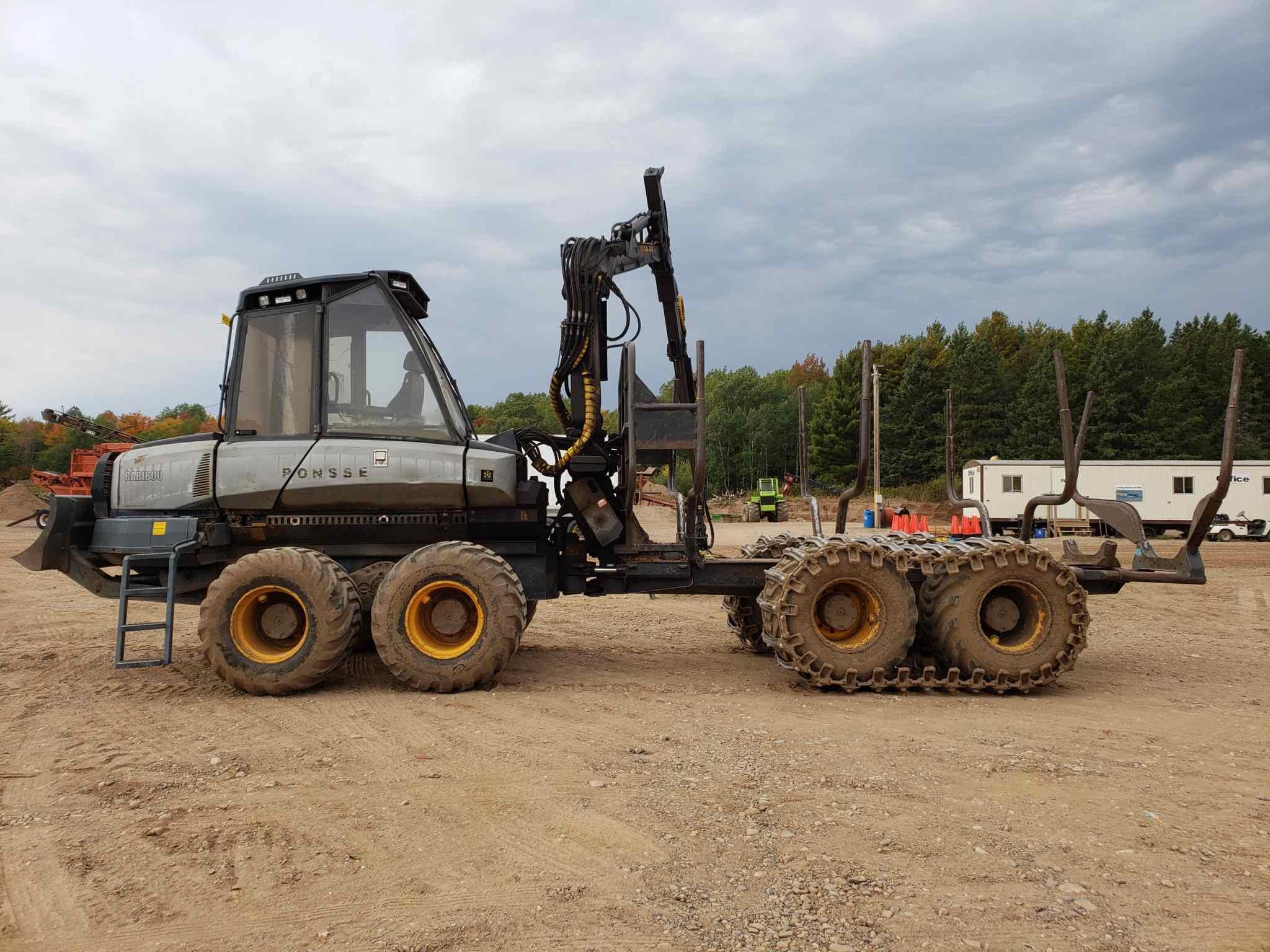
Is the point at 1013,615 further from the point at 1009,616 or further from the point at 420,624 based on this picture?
the point at 420,624

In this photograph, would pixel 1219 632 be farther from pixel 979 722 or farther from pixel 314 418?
pixel 314 418

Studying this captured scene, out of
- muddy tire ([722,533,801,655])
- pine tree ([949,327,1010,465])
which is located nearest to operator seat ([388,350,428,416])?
muddy tire ([722,533,801,655])

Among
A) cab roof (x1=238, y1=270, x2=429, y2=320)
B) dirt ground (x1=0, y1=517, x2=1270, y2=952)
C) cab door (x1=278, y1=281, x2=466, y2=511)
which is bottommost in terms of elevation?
dirt ground (x1=0, y1=517, x2=1270, y2=952)

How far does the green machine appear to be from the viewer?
42688 mm

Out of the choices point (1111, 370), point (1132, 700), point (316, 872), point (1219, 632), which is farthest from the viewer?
point (1111, 370)

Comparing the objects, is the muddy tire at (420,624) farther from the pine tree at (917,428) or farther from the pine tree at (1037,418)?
the pine tree at (917,428)

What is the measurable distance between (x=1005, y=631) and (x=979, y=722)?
1425mm

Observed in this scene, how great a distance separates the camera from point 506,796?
4543 mm

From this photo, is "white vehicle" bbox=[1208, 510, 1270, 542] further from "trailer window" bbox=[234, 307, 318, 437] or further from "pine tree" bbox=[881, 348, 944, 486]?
"trailer window" bbox=[234, 307, 318, 437]

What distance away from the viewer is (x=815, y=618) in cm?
710

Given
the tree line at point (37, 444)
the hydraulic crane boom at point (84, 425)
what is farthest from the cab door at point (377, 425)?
the tree line at point (37, 444)

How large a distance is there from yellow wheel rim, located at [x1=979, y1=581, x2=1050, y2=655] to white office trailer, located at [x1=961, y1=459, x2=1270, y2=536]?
87.9 feet

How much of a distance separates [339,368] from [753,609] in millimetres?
4787

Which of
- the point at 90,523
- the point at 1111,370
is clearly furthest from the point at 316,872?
the point at 1111,370
